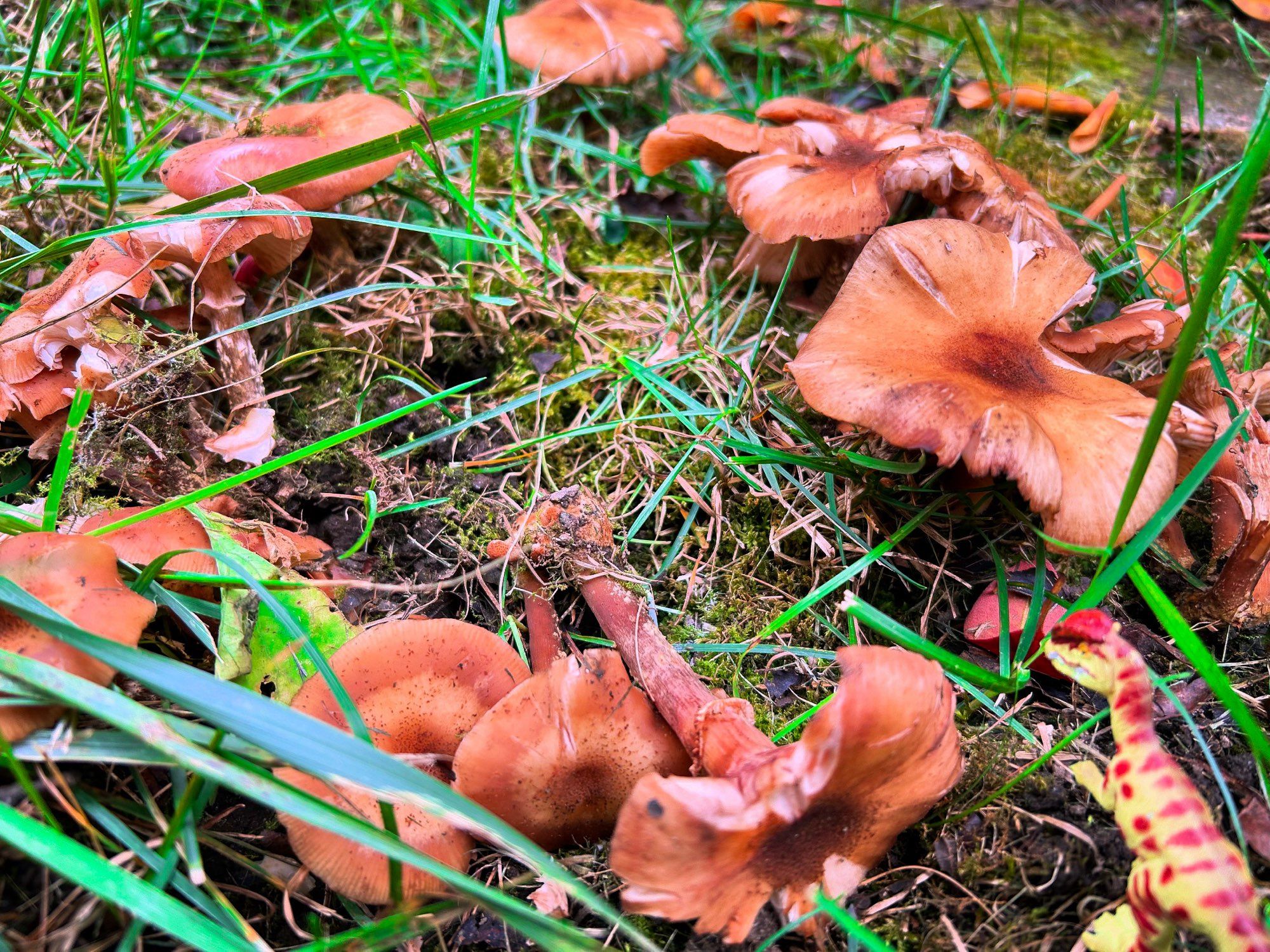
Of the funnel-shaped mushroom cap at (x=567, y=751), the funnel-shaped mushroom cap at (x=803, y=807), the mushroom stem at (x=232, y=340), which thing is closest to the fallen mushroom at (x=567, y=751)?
the funnel-shaped mushroom cap at (x=567, y=751)

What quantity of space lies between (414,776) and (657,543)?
120 centimetres

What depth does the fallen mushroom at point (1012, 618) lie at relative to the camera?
7.70ft

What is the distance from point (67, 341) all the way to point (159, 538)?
28.9 inches

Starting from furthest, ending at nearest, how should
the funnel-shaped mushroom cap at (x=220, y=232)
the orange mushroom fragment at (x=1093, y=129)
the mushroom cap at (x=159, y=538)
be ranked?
the orange mushroom fragment at (x=1093, y=129), the funnel-shaped mushroom cap at (x=220, y=232), the mushroom cap at (x=159, y=538)

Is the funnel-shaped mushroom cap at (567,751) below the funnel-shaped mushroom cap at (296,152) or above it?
below

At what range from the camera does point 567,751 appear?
194cm

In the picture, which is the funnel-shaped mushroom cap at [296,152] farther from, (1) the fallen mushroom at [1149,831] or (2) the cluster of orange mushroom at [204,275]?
(1) the fallen mushroom at [1149,831]

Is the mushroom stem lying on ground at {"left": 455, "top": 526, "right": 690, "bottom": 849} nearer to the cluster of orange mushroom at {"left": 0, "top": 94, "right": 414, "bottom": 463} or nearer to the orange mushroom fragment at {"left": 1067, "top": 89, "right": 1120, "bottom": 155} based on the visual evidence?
the cluster of orange mushroom at {"left": 0, "top": 94, "right": 414, "bottom": 463}

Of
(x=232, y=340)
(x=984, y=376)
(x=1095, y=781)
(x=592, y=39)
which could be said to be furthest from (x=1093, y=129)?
(x=232, y=340)

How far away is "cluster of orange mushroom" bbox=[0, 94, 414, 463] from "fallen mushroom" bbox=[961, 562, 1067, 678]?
2.18 metres

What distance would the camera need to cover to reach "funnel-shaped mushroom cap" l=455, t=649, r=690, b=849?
192 cm

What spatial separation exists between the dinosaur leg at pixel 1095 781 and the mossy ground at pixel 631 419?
0.96ft

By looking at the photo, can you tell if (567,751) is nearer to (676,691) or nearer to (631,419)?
(676,691)

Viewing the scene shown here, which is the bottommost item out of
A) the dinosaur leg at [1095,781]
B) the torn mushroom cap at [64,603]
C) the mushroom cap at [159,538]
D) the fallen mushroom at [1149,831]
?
the dinosaur leg at [1095,781]
